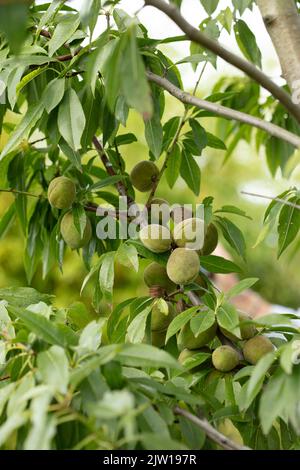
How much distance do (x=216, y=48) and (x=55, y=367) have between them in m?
0.31

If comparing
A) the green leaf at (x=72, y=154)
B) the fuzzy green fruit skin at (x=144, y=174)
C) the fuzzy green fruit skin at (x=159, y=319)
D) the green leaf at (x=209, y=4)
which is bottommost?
the fuzzy green fruit skin at (x=159, y=319)

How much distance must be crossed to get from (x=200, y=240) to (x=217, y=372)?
0.59ft

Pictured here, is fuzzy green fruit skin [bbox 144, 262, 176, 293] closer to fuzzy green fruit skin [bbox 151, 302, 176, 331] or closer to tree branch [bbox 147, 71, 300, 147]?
fuzzy green fruit skin [bbox 151, 302, 176, 331]

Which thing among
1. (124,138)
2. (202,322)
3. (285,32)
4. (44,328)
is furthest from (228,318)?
(124,138)

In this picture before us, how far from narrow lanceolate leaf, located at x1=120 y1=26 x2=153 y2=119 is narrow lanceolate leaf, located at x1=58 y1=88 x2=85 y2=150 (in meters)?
0.33

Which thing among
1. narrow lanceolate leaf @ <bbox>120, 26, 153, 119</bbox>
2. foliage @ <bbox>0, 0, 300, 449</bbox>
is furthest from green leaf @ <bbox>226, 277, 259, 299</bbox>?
narrow lanceolate leaf @ <bbox>120, 26, 153, 119</bbox>

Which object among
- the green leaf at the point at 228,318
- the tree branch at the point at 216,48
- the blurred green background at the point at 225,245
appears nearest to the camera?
the tree branch at the point at 216,48

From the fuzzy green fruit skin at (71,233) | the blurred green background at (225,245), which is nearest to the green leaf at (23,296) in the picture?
the fuzzy green fruit skin at (71,233)

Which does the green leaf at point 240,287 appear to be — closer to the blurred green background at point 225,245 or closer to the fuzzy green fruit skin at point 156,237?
the fuzzy green fruit skin at point 156,237

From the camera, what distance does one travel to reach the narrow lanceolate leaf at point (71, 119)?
91 centimetres

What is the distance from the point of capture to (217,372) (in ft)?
2.89

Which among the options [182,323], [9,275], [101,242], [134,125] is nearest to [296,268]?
[134,125]

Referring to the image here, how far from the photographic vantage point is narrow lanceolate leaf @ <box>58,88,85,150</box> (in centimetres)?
91
